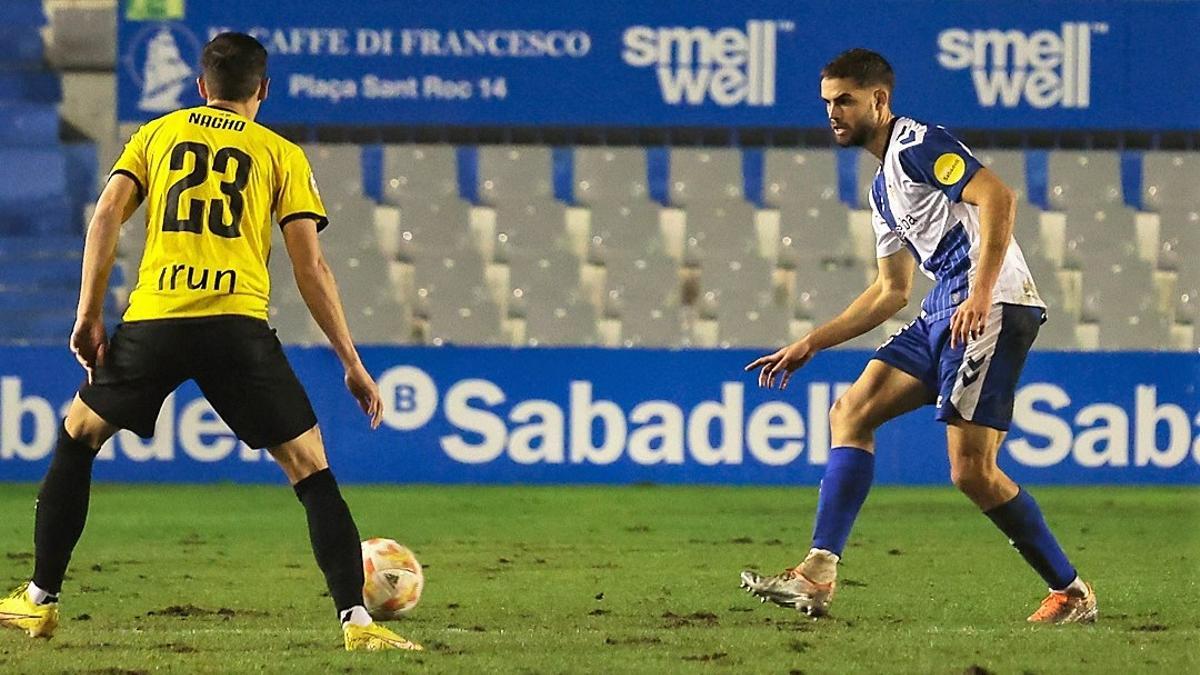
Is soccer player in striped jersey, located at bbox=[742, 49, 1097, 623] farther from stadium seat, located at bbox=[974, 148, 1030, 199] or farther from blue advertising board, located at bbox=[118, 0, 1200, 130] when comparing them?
stadium seat, located at bbox=[974, 148, 1030, 199]

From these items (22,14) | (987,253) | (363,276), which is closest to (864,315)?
(987,253)

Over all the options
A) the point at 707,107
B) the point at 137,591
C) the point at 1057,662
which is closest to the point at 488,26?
the point at 707,107

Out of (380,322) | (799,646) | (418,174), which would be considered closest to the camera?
(799,646)

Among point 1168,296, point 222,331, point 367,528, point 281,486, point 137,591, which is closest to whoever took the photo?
point 222,331

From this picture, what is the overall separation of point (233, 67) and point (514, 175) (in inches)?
405

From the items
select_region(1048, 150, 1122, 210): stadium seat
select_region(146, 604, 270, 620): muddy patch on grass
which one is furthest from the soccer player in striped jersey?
select_region(1048, 150, 1122, 210): stadium seat

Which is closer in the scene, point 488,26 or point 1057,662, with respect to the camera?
point 1057,662

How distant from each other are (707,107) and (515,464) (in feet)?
11.9

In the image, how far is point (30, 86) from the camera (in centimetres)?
1542

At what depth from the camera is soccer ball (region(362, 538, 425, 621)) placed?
5988 mm

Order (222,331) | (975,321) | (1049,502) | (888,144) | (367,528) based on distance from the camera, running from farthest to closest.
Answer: (1049,502) → (367,528) → (888,144) → (975,321) → (222,331)

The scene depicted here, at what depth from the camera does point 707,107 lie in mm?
14836

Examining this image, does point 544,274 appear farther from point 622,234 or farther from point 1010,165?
point 1010,165

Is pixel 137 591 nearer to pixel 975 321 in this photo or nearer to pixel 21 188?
pixel 975 321
